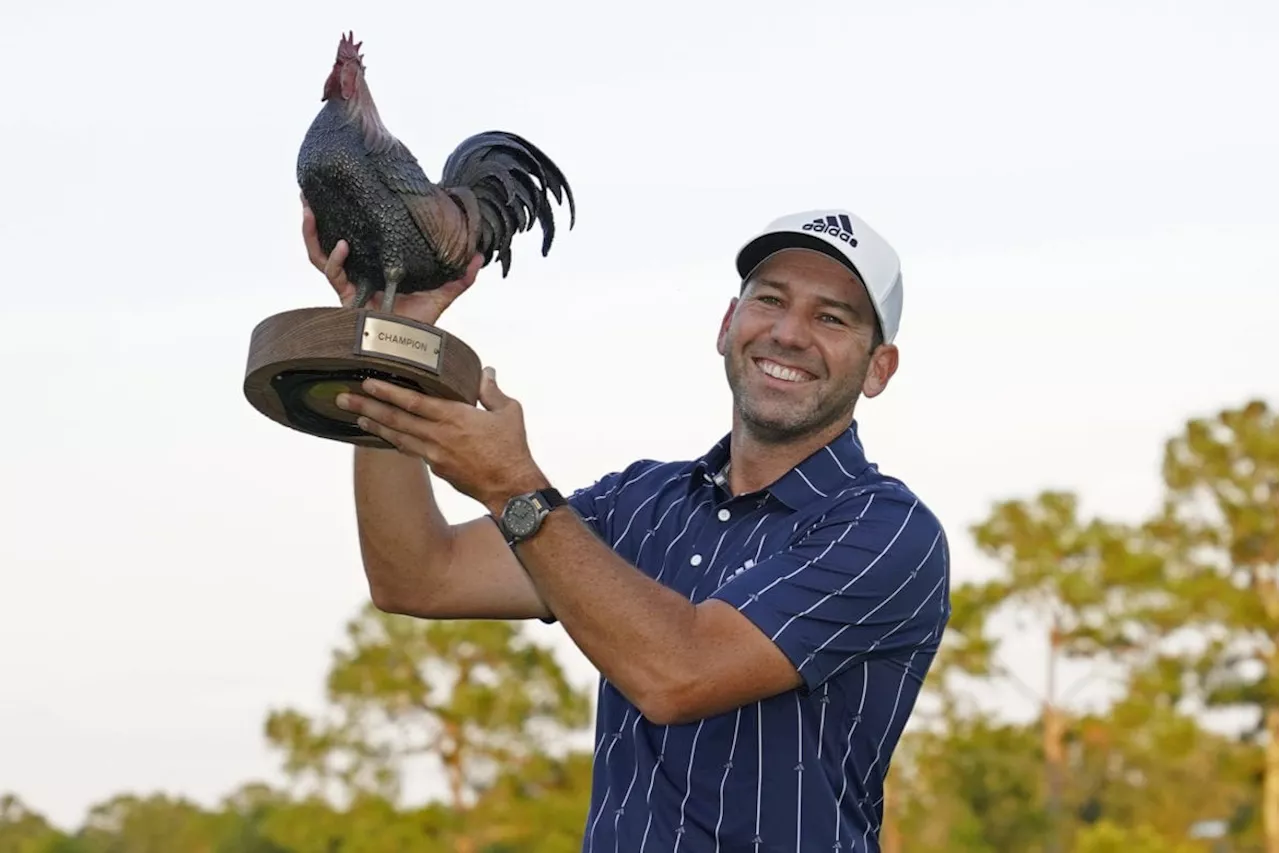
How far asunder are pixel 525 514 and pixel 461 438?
20 centimetres

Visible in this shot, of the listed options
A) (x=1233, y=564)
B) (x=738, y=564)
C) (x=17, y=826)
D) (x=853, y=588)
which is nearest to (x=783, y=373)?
(x=738, y=564)

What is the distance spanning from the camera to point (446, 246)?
4.98 meters

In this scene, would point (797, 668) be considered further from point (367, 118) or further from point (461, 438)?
point (367, 118)

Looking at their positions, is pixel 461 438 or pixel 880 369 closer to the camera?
pixel 461 438

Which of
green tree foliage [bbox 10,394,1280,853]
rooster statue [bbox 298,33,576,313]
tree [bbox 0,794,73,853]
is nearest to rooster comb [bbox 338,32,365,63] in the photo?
rooster statue [bbox 298,33,576,313]

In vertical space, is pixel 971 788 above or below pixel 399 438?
above

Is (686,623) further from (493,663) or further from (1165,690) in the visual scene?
(493,663)

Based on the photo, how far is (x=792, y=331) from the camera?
5.03m

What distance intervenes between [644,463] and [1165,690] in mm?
27268

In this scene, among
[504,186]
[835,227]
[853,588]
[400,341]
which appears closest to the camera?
[400,341]

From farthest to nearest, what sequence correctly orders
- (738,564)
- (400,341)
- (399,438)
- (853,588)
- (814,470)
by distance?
(814,470), (738,564), (853,588), (399,438), (400,341)

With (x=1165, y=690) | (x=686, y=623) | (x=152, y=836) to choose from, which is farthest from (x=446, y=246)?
(x=152, y=836)

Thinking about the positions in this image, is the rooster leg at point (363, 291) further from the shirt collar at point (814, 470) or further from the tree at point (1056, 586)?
the tree at point (1056, 586)

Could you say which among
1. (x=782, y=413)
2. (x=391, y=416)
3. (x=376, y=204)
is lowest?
(x=391, y=416)
